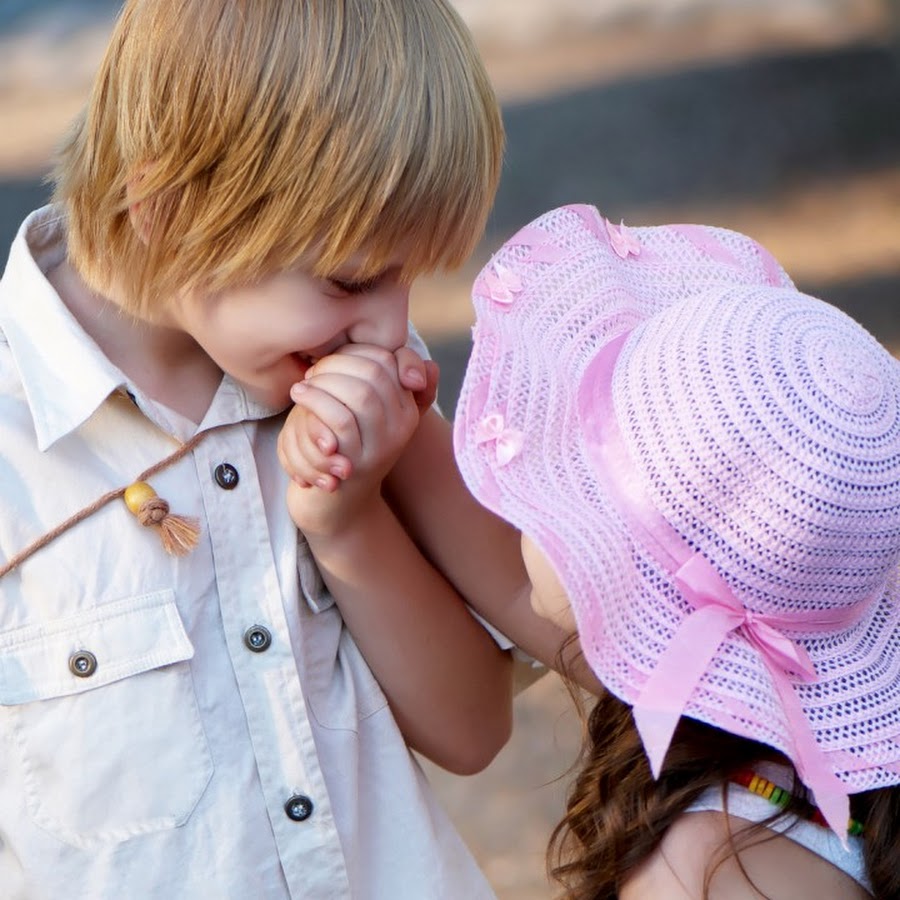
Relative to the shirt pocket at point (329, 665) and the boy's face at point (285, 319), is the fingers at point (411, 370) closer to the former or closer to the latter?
the boy's face at point (285, 319)

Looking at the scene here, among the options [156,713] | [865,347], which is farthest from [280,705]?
[865,347]

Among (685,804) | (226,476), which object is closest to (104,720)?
(226,476)

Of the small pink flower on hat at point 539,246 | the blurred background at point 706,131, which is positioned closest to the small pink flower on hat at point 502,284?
the small pink flower on hat at point 539,246

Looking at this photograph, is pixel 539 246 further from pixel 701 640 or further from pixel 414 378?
pixel 701 640

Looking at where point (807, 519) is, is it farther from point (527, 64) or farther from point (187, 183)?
point (527, 64)

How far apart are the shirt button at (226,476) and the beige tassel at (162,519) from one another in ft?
0.25

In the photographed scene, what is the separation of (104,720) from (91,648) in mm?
68

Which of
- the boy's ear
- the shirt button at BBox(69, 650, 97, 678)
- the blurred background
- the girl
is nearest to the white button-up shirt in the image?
the shirt button at BBox(69, 650, 97, 678)

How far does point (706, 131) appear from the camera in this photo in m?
3.44

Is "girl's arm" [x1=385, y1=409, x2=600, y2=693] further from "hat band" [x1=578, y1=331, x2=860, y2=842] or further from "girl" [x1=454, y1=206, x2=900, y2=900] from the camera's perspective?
"hat band" [x1=578, y1=331, x2=860, y2=842]

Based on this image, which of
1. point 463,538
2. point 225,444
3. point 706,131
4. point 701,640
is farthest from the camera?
point 706,131

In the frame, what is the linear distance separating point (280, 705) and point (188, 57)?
61 cm

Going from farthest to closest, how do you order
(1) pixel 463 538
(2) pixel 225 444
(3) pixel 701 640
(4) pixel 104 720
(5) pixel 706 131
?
(5) pixel 706 131, (1) pixel 463 538, (2) pixel 225 444, (4) pixel 104 720, (3) pixel 701 640

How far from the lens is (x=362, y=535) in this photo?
4.88ft
